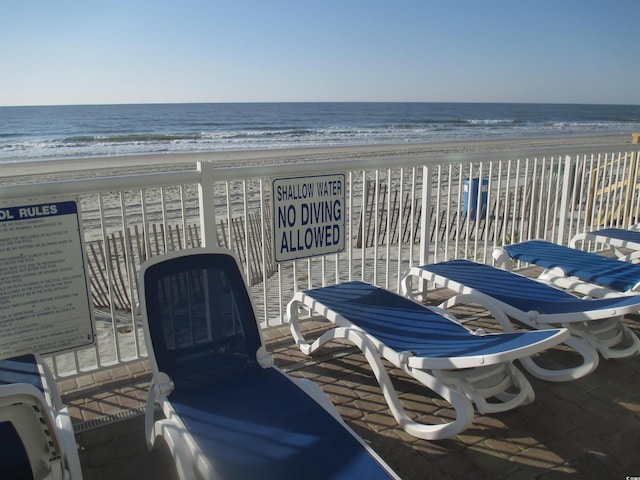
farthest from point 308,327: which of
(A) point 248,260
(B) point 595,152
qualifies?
(B) point 595,152

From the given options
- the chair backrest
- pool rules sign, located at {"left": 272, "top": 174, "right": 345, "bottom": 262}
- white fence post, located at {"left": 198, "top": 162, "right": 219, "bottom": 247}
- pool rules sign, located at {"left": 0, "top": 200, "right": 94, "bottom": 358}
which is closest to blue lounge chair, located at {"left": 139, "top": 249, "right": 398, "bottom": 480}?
the chair backrest

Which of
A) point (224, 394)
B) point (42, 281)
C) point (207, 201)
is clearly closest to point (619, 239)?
point (207, 201)

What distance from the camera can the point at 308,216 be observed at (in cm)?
409

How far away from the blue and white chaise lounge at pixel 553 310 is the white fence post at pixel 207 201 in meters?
1.69

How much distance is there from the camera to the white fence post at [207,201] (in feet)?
12.0

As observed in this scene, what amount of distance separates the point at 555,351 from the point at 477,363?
166cm

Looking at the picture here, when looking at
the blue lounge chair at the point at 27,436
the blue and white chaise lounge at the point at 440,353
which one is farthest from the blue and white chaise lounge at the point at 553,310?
the blue lounge chair at the point at 27,436

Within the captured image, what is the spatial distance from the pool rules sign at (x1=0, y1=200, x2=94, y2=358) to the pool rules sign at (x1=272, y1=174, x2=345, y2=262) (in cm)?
141

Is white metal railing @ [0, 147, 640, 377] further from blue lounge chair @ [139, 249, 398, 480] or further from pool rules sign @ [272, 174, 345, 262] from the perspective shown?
blue lounge chair @ [139, 249, 398, 480]

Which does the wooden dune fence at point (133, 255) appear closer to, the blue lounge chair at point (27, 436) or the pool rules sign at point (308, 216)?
the pool rules sign at point (308, 216)

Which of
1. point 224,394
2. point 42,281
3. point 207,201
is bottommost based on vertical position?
point 224,394

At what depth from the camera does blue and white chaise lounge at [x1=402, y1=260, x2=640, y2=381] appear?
10.6ft

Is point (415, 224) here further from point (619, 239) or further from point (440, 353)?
point (440, 353)

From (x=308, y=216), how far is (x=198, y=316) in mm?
1538
